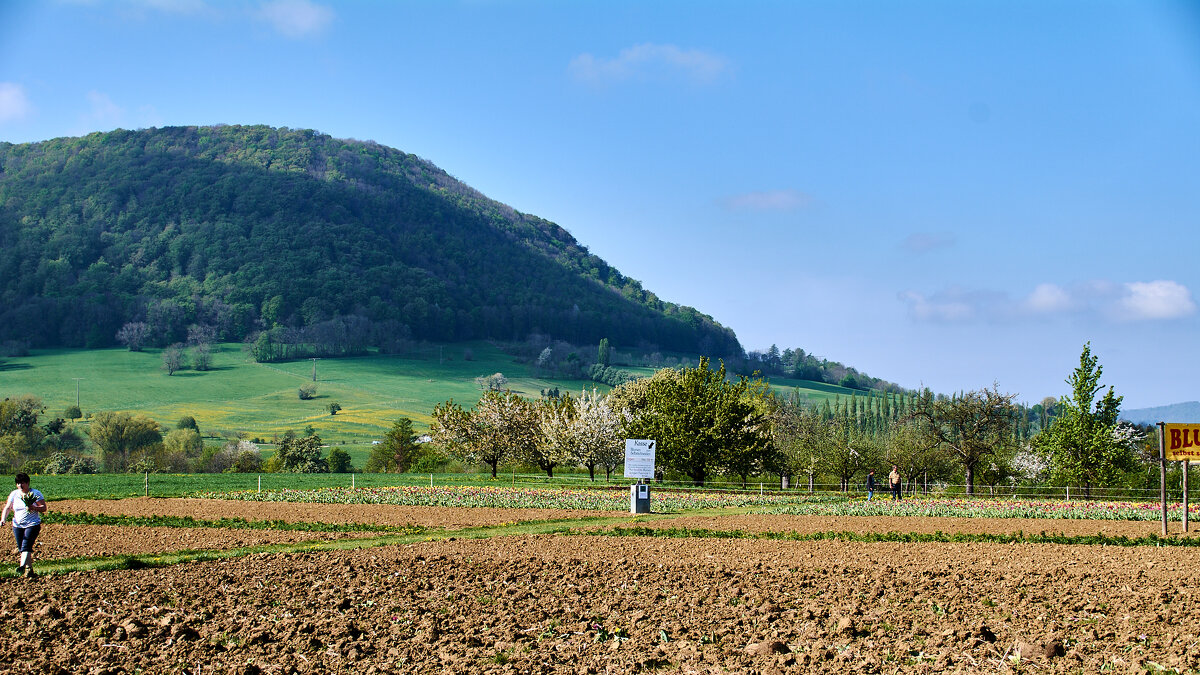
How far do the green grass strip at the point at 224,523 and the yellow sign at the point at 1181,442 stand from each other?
1904cm

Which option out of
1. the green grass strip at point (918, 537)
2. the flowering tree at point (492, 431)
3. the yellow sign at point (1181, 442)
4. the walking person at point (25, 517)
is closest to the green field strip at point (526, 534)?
the green grass strip at point (918, 537)

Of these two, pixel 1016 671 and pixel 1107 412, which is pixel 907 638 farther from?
pixel 1107 412

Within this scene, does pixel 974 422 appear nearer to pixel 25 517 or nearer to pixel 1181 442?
pixel 1181 442

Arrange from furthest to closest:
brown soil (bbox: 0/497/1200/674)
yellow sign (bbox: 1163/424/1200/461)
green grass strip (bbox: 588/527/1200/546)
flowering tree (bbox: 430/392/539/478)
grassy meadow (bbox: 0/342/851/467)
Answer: grassy meadow (bbox: 0/342/851/467) < flowering tree (bbox: 430/392/539/478) < yellow sign (bbox: 1163/424/1200/461) < green grass strip (bbox: 588/527/1200/546) < brown soil (bbox: 0/497/1200/674)

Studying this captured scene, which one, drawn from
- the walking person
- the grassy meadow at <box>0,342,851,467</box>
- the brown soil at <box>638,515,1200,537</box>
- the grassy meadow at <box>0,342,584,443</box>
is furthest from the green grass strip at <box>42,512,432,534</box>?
the grassy meadow at <box>0,342,584,443</box>

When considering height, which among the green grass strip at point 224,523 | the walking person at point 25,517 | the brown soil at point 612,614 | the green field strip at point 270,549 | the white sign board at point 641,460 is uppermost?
the white sign board at point 641,460

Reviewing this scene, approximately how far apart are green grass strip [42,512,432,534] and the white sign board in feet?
31.8

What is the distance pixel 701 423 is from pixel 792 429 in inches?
1747

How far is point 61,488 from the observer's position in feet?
140

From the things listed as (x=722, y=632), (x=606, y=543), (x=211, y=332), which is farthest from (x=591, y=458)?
(x=211, y=332)

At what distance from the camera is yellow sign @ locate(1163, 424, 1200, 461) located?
73.7ft

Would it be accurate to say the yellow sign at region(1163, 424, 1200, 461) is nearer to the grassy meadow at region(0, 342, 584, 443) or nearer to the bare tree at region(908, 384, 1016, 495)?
the bare tree at region(908, 384, 1016, 495)

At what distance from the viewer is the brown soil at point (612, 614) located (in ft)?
32.5

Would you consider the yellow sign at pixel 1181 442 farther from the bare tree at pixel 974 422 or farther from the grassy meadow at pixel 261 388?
the grassy meadow at pixel 261 388
